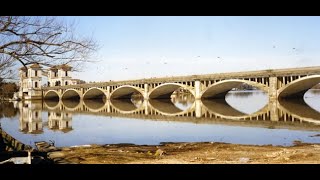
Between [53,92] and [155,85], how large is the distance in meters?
35.2

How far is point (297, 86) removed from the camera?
44281 mm

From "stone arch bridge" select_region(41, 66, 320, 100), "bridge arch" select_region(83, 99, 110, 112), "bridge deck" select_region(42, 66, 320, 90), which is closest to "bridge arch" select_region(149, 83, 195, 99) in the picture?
"stone arch bridge" select_region(41, 66, 320, 100)

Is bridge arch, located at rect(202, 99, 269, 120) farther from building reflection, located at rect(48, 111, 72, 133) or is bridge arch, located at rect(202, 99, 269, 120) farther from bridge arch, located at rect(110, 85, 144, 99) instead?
bridge arch, located at rect(110, 85, 144, 99)

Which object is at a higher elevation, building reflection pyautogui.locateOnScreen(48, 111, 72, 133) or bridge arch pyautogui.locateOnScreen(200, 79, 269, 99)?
bridge arch pyautogui.locateOnScreen(200, 79, 269, 99)

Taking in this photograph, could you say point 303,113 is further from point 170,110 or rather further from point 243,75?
point 170,110

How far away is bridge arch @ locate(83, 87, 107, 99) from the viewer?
72.7 m

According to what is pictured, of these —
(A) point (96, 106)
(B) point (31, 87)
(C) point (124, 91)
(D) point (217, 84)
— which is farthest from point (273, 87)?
(B) point (31, 87)

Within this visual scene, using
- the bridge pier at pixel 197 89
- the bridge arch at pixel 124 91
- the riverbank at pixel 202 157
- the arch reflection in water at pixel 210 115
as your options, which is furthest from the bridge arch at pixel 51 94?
the riverbank at pixel 202 157

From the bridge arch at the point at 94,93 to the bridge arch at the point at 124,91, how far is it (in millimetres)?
2564

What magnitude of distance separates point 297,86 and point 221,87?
12424mm

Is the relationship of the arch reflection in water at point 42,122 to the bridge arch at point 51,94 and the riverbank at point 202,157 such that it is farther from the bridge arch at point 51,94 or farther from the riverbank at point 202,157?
the bridge arch at point 51,94

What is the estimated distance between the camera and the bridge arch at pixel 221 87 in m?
45.0

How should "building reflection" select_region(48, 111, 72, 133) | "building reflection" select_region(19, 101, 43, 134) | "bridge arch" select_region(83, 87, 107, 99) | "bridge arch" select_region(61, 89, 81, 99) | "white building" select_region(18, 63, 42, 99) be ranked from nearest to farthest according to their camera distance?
"building reflection" select_region(19, 101, 43, 134)
"building reflection" select_region(48, 111, 72, 133)
"bridge arch" select_region(83, 87, 107, 99)
"bridge arch" select_region(61, 89, 81, 99)
"white building" select_region(18, 63, 42, 99)

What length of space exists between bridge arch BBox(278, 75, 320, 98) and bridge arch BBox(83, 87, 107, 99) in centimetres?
3585
